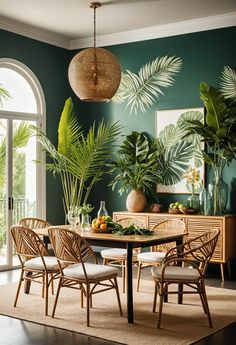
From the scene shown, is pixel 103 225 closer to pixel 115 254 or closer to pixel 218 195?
pixel 115 254

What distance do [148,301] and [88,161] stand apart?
266cm

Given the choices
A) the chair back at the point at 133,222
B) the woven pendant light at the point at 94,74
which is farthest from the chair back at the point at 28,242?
Answer: the woven pendant light at the point at 94,74

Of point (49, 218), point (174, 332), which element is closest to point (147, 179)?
point (49, 218)

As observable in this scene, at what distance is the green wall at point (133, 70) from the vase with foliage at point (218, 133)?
0.21 m

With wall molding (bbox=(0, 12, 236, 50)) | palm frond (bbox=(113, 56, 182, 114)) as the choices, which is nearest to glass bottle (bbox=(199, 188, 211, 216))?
palm frond (bbox=(113, 56, 182, 114))

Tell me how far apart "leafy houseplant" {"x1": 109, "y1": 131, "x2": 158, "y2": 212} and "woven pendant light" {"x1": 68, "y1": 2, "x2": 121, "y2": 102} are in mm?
Answer: 1921

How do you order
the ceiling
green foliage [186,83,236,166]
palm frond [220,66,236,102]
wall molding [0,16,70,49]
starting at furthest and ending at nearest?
wall molding [0,16,70,49] → palm frond [220,66,236,102] → green foliage [186,83,236,166] → the ceiling

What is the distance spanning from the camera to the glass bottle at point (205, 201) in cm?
681

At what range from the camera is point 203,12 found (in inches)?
271

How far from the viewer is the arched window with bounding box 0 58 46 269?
7.31 meters

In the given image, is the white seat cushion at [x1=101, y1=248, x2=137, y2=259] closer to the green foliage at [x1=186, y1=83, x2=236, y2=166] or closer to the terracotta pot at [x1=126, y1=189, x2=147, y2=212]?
the terracotta pot at [x1=126, y1=189, x2=147, y2=212]

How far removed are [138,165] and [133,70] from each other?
1.39 metres

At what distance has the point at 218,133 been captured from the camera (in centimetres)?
662

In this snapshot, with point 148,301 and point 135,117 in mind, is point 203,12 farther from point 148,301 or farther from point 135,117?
point 148,301
